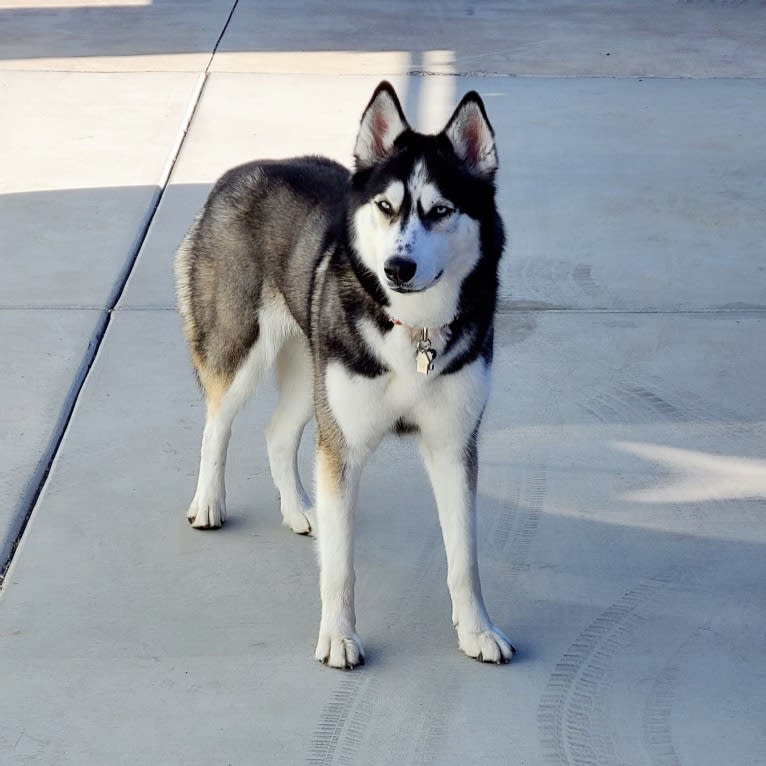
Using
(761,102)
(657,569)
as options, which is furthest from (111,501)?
(761,102)

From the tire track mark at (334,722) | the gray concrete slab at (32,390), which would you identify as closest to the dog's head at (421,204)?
the tire track mark at (334,722)

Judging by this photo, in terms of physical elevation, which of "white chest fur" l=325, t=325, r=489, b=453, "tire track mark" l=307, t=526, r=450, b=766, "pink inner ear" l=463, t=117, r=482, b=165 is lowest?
"tire track mark" l=307, t=526, r=450, b=766

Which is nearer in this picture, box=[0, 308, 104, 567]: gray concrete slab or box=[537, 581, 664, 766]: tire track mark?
box=[537, 581, 664, 766]: tire track mark

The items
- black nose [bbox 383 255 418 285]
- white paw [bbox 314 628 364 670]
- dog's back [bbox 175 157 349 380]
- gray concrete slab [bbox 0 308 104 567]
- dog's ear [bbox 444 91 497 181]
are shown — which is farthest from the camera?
gray concrete slab [bbox 0 308 104 567]

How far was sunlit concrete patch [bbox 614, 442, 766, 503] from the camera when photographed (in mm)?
4449

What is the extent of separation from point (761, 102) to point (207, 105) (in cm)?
359

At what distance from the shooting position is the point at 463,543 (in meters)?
3.62

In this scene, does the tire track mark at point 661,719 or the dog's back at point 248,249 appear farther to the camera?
the dog's back at point 248,249

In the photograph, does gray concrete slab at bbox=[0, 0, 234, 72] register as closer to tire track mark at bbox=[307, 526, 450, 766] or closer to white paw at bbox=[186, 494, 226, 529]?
white paw at bbox=[186, 494, 226, 529]

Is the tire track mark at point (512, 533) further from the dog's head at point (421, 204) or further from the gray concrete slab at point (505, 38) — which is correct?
the gray concrete slab at point (505, 38)

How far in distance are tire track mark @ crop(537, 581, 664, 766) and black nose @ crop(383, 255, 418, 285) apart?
115cm

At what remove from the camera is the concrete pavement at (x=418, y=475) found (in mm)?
3363

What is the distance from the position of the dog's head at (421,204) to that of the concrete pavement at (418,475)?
1001mm

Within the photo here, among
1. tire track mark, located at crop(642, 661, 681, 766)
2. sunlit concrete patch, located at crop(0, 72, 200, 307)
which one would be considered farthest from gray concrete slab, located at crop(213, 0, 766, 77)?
tire track mark, located at crop(642, 661, 681, 766)
